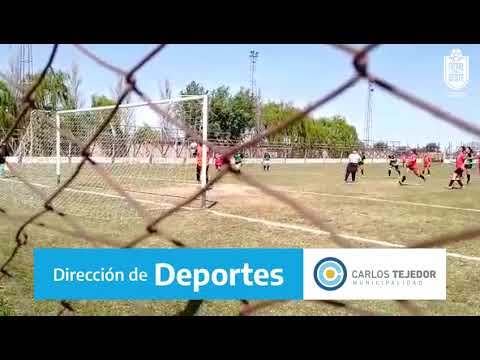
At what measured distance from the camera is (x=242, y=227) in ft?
10.0

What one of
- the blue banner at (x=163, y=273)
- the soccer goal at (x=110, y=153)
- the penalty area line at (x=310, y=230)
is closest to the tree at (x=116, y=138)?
the soccer goal at (x=110, y=153)

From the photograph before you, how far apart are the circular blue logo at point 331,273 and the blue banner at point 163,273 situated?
55 millimetres

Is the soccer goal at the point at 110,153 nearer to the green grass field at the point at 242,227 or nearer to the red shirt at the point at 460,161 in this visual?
the green grass field at the point at 242,227

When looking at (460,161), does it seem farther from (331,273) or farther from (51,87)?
(331,273)

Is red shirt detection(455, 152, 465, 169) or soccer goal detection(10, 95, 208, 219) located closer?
soccer goal detection(10, 95, 208, 219)

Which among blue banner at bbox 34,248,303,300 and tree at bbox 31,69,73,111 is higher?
tree at bbox 31,69,73,111

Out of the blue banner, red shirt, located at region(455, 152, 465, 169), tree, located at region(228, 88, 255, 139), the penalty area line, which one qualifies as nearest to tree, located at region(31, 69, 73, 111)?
the blue banner

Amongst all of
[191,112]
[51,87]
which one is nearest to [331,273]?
[51,87]

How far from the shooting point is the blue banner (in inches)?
42.0

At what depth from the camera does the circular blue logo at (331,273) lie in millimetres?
1082

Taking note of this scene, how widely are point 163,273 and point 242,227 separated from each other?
199 cm

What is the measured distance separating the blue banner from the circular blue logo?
55 mm

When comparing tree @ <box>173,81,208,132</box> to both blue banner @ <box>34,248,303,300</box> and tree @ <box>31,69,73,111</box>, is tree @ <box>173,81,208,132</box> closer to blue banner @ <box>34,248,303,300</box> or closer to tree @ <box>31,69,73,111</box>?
tree @ <box>31,69,73,111</box>
